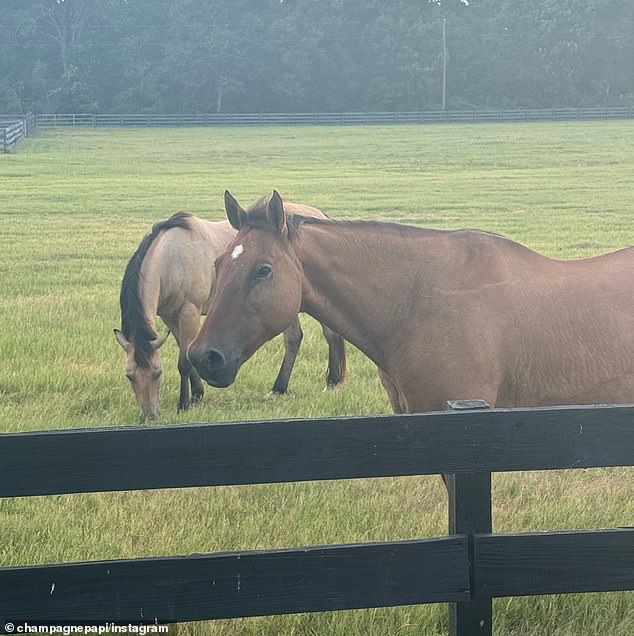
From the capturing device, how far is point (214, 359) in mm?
5129

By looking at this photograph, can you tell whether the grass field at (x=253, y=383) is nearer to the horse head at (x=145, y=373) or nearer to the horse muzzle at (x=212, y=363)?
the horse head at (x=145, y=373)

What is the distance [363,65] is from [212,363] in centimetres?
7680

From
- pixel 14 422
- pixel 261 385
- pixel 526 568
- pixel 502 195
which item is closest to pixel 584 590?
pixel 526 568

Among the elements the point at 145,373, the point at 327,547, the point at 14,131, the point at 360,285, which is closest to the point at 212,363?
the point at 360,285

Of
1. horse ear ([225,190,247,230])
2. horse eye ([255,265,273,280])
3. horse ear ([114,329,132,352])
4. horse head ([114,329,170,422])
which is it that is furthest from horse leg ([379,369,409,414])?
horse ear ([114,329,132,352])

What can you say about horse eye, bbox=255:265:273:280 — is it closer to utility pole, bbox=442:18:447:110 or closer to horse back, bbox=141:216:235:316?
horse back, bbox=141:216:235:316

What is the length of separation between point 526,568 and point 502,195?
2457 cm

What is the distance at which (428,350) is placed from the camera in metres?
5.28

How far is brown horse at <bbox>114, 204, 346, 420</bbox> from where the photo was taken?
8.05 meters

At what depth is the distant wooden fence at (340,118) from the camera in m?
67.0

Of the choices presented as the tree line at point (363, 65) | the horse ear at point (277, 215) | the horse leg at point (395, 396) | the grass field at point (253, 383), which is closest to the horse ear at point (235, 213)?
the horse ear at point (277, 215)

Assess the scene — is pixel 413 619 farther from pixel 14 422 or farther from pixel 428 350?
pixel 14 422

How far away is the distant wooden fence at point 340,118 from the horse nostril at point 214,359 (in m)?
62.9

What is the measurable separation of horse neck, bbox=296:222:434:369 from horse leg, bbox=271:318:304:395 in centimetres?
342
